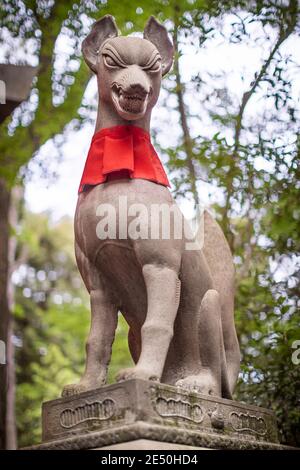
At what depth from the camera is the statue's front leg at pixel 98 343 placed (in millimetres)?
3436

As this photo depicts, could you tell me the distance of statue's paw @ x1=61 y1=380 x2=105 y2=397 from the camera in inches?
133

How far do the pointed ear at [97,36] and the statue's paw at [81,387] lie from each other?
1.88 metres

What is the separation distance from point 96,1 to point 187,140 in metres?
Answer: 1.80

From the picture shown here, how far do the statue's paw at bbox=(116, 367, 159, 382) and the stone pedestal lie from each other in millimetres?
63

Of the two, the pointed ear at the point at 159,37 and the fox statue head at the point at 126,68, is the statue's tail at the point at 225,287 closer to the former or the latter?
the fox statue head at the point at 126,68

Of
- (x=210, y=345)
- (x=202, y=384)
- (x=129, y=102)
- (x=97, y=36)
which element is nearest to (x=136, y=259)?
(x=210, y=345)

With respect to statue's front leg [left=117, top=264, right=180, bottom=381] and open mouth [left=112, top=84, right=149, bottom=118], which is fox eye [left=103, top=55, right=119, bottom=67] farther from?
statue's front leg [left=117, top=264, right=180, bottom=381]

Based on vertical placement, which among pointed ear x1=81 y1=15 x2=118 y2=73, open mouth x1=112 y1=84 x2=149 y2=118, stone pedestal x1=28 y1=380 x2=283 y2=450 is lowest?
stone pedestal x1=28 y1=380 x2=283 y2=450

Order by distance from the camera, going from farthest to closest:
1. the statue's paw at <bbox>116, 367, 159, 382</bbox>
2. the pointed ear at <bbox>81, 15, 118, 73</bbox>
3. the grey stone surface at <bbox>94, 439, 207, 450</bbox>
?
the pointed ear at <bbox>81, 15, 118, 73</bbox>
the statue's paw at <bbox>116, 367, 159, 382</bbox>
the grey stone surface at <bbox>94, 439, 207, 450</bbox>

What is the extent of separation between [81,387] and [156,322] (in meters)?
0.51

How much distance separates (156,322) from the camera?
3.33 m

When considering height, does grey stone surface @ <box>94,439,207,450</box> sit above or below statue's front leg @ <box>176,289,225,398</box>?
below

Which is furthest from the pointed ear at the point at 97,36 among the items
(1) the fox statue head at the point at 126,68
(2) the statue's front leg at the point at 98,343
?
(2) the statue's front leg at the point at 98,343

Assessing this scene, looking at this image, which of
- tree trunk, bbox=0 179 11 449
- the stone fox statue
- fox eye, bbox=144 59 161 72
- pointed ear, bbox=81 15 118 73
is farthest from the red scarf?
tree trunk, bbox=0 179 11 449
